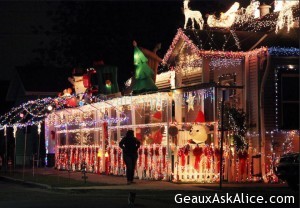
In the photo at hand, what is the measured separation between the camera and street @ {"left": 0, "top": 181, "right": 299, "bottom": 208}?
17.4 meters

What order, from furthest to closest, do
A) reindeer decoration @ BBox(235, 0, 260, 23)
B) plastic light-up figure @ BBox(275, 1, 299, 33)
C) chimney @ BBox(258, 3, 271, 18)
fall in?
chimney @ BBox(258, 3, 271, 18) → reindeer decoration @ BBox(235, 0, 260, 23) → plastic light-up figure @ BBox(275, 1, 299, 33)

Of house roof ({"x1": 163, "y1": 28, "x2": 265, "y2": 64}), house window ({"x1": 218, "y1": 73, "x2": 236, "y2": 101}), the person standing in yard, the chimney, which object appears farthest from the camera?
the chimney

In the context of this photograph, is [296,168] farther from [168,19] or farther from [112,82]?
[168,19]

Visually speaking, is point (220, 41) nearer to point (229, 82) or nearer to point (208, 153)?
point (229, 82)

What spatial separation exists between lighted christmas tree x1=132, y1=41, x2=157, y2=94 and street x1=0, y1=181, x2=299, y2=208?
6.73 m

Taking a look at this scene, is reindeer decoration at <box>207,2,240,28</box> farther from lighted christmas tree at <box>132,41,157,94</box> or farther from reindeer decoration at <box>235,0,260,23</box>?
lighted christmas tree at <box>132,41,157,94</box>

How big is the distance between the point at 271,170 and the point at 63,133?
1533cm

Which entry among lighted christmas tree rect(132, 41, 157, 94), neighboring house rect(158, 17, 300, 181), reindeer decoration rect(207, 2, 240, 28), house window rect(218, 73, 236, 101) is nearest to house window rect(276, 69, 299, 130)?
neighboring house rect(158, 17, 300, 181)

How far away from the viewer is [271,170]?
82.7 ft

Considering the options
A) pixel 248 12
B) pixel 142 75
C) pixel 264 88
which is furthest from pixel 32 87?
pixel 264 88

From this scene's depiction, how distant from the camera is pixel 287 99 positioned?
25625 mm

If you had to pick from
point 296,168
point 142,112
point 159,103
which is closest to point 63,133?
point 142,112

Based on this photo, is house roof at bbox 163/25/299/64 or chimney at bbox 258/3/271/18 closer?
house roof at bbox 163/25/299/64

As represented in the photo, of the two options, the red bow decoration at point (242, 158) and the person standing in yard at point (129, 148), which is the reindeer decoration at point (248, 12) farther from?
the person standing in yard at point (129, 148)
